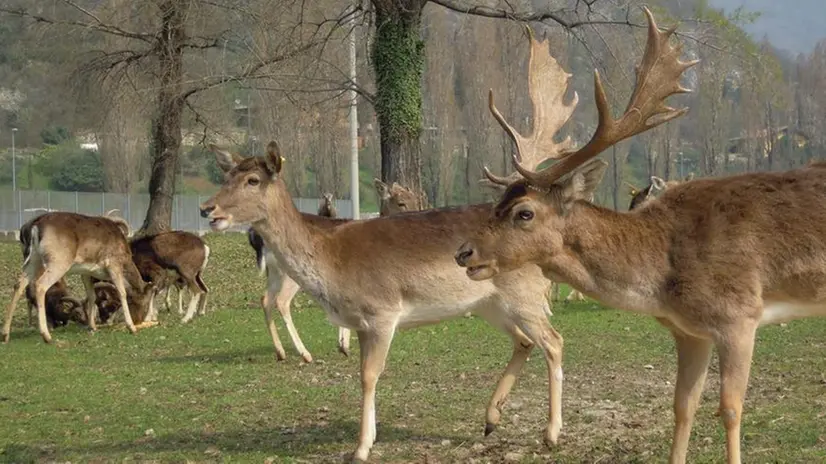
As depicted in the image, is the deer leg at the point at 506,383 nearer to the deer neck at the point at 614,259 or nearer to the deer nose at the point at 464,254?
the deer neck at the point at 614,259

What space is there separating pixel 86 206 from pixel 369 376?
44189mm

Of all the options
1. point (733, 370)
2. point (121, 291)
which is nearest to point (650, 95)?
point (733, 370)

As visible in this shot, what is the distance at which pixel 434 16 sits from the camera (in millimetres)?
44312

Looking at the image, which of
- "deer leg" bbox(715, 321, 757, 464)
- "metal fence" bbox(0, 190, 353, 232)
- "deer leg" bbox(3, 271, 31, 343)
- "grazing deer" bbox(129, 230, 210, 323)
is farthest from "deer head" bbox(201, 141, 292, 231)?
"metal fence" bbox(0, 190, 353, 232)

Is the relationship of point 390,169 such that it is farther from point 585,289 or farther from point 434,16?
point 434,16

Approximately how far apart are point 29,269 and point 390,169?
6.69m

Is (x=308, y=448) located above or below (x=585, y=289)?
below

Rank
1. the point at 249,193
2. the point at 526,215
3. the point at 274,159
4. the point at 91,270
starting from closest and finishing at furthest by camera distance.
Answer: the point at 526,215 < the point at 249,193 < the point at 274,159 < the point at 91,270

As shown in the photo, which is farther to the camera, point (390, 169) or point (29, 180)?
point (29, 180)

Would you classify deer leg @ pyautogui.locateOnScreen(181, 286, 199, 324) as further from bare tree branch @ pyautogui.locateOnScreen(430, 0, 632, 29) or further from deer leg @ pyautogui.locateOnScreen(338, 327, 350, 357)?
bare tree branch @ pyautogui.locateOnScreen(430, 0, 632, 29)

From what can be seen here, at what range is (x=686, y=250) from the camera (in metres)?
6.58

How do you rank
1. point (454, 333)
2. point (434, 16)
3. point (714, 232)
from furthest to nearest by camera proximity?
1. point (434, 16)
2. point (454, 333)
3. point (714, 232)

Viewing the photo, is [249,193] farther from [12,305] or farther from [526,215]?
[12,305]

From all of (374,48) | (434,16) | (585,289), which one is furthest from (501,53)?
(585,289)
